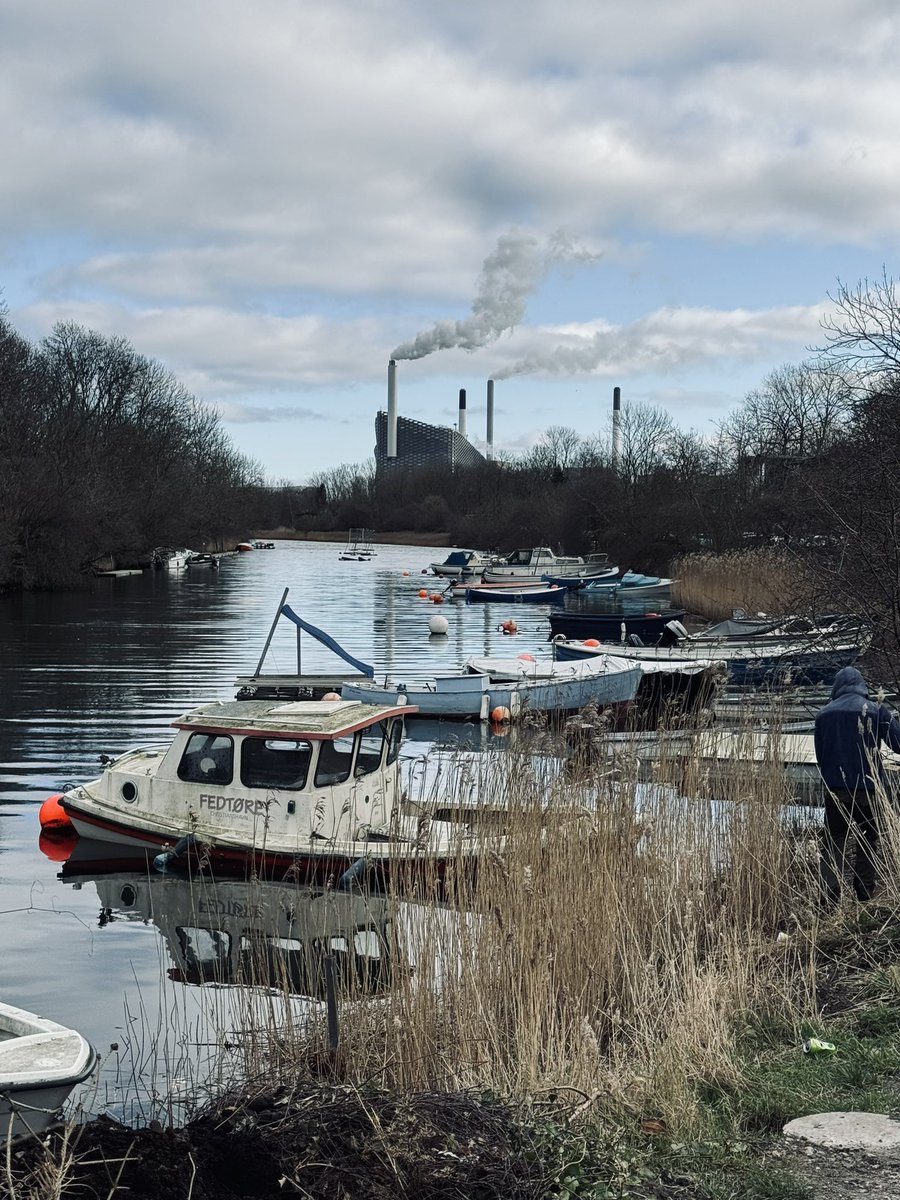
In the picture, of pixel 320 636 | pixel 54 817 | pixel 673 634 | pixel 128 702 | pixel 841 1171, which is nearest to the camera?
pixel 841 1171

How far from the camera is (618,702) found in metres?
23.8

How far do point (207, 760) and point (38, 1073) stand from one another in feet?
27.2

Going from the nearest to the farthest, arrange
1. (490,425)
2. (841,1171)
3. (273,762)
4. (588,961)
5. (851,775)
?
(841,1171) < (588,961) < (851,775) < (273,762) < (490,425)

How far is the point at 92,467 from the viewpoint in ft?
234

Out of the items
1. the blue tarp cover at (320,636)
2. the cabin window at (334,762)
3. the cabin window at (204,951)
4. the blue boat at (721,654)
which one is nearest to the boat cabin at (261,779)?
the cabin window at (334,762)

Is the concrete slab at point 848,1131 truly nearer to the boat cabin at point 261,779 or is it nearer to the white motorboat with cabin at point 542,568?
the boat cabin at point 261,779

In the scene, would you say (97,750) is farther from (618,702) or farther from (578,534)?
(578,534)

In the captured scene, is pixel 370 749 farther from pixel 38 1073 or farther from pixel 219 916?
pixel 38 1073

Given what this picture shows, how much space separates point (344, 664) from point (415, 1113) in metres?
29.4

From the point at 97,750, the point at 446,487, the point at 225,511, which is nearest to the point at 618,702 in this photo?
the point at 97,750

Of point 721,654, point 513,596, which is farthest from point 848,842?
point 513,596

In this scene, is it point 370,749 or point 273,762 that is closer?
point 273,762

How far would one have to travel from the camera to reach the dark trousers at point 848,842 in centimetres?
881

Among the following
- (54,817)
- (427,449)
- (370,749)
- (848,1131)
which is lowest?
(54,817)
